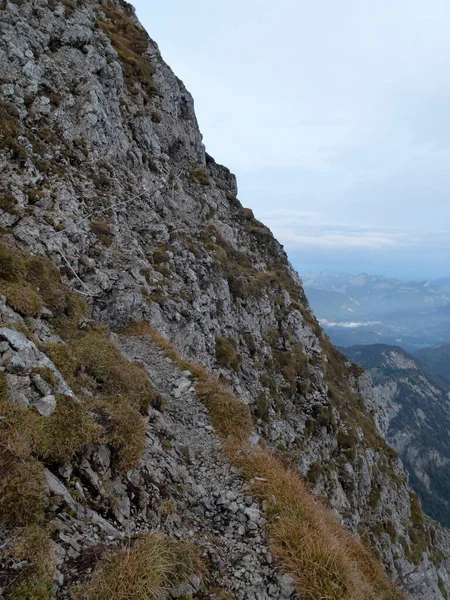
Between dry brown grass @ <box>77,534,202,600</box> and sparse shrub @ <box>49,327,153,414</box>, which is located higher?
sparse shrub @ <box>49,327,153,414</box>

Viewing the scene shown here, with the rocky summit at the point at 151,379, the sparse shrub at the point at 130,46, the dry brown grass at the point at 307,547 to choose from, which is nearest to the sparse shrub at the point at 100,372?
the rocky summit at the point at 151,379

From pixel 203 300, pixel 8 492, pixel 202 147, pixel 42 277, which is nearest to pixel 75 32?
pixel 202 147

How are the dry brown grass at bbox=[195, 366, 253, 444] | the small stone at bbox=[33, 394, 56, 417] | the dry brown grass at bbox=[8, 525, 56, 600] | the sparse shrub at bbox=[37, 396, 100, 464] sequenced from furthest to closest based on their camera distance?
1. the dry brown grass at bbox=[195, 366, 253, 444]
2. the small stone at bbox=[33, 394, 56, 417]
3. the sparse shrub at bbox=[37, 396, 100, 464]
4. the dry brown grass at bbox=[8, 525, 56, 600]

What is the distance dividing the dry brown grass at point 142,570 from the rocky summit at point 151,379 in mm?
30

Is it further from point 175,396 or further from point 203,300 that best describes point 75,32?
point 175,396

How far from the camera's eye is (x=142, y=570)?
18.1 ft

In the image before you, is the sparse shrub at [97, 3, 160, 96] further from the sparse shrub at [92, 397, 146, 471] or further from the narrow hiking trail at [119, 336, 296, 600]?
the sparse shrub at [92, 397, 146, 471]

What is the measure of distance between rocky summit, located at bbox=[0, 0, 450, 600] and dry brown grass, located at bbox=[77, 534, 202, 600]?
0.10 feet

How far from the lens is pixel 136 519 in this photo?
731 cm

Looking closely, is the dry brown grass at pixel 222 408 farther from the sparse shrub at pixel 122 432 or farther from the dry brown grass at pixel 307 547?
the sparse shrub at pixel 122 432

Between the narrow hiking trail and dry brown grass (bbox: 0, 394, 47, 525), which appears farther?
the narrow hiking trail

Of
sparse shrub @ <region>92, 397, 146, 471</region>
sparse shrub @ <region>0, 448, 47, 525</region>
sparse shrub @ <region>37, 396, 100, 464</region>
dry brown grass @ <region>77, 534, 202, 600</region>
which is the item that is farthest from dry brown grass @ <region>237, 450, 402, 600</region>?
sparse shrub @ <region>0, 448, 47, 525</region>

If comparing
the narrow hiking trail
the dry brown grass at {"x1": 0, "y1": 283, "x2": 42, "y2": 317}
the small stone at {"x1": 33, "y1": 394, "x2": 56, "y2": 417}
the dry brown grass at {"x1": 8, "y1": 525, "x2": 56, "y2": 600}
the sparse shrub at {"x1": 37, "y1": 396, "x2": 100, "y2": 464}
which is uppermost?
the dry brown grass at {"x1": 0, "y1": 283, "x2": 42, "y2": 317}

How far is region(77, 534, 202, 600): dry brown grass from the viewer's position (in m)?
5.05
